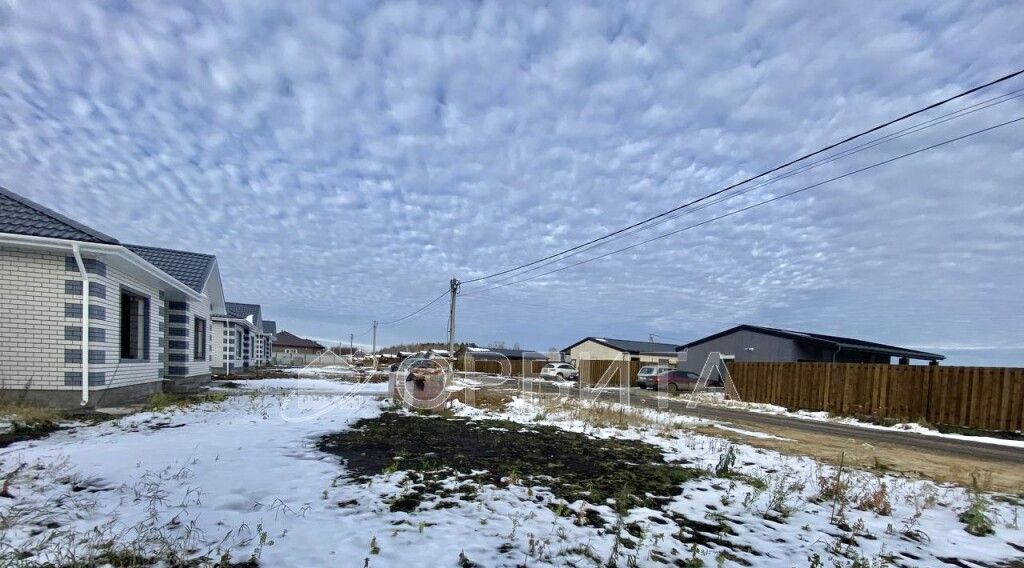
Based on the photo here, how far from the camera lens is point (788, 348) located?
1096 inches

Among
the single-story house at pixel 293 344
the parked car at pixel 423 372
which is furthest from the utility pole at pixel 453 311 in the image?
the single-story house at pixel 293 344

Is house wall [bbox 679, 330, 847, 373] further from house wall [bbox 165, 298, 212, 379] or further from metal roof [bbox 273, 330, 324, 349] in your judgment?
metal roof [bbox 273, 330, 324, 349]

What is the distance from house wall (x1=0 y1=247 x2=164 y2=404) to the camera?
9.04 m

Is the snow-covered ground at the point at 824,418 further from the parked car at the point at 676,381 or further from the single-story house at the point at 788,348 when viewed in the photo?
the single-story house at the point at 788,348

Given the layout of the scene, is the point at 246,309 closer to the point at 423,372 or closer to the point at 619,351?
the point at 423,372

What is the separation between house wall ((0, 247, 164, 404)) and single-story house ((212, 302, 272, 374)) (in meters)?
13.1

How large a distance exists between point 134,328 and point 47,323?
143 inches

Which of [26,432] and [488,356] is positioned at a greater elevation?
[26,432]

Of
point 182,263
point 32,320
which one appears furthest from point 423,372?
point 32,320

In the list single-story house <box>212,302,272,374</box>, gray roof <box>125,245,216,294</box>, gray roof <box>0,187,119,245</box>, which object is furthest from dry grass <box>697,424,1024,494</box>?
single-story house <box>212,302,272,374</box>

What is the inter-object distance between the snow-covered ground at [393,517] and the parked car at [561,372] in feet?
96.4

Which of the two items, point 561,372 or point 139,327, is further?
point 561,372

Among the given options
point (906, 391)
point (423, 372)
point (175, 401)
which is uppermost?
point (906, 391)

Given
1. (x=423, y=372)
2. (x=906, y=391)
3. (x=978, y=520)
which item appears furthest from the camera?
(x=423, y=372)
